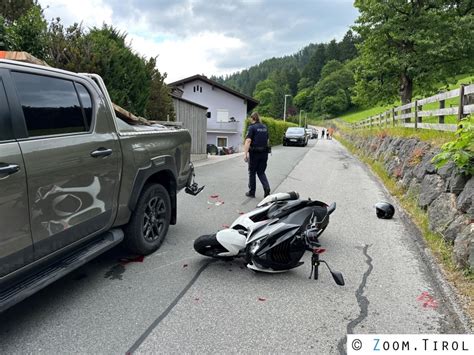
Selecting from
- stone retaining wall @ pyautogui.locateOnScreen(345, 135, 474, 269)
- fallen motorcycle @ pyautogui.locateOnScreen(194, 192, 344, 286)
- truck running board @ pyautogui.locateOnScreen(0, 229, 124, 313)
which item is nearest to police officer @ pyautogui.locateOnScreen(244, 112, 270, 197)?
stone retaining wall @ pyautogui.locateOnScreen(345, 135, 474, 269)

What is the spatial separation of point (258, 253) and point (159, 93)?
9.89 meters

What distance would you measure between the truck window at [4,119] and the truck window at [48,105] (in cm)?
14

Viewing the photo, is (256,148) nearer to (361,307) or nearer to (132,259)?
(132,259)

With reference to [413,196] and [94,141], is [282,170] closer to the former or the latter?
[413,196]

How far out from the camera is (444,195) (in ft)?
16.7

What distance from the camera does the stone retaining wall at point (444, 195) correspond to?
13.1 ft

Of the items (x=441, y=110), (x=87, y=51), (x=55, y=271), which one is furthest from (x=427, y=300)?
(x=87, y=51)

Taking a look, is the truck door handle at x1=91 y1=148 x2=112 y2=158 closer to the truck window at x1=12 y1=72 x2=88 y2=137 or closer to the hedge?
the truck window at x1=12 y1=72 x2=88 y2=137

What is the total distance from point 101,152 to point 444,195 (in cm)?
449

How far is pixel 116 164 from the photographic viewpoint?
363 centimetres

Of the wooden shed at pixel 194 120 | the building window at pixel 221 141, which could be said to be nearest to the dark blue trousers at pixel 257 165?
the wooden shed at pixel 194 120

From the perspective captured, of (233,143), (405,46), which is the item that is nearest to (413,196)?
(405,46)

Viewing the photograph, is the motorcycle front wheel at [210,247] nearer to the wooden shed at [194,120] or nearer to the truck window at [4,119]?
the truck window at [4,119]

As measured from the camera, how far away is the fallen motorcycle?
383 centimetres
